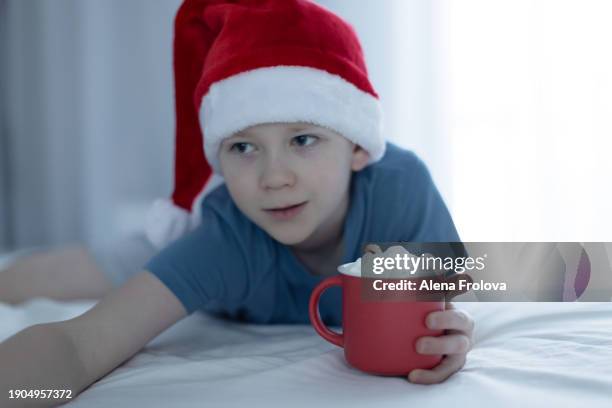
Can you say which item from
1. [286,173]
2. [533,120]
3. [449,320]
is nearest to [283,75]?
[286,173]

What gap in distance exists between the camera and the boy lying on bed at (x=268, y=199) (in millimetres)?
745

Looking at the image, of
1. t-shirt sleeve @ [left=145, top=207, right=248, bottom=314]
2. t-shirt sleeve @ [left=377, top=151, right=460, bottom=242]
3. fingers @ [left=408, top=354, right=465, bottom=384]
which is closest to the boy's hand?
fingers @ [left=408, top=354, right=465, bottom=384]

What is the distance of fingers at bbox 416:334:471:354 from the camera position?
65 centimetres

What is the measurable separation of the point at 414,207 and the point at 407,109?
0.64 m

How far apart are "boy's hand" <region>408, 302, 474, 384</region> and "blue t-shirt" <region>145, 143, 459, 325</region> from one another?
0.89 feet

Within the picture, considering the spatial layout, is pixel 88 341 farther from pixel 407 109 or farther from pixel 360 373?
pixel 407 109

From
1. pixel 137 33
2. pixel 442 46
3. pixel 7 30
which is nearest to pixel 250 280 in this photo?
pixel 442 46

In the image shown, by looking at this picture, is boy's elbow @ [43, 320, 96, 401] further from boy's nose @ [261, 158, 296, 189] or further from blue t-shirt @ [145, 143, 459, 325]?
boy's nose @ [261, 158, 296, 189]

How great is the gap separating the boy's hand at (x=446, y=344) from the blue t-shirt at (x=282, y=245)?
0.27m

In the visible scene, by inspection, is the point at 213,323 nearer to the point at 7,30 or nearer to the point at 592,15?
the point at 592,15

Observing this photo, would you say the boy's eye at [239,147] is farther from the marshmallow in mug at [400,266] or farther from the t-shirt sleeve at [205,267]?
the marshmallow in mug at [400,266]

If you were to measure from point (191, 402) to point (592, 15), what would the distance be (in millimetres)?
1155

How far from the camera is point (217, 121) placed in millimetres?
877

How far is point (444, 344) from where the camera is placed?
0.66 m
